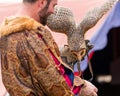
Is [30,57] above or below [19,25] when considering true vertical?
below

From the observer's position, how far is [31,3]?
216cm

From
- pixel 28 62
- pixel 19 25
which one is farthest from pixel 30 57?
pixel 19 25

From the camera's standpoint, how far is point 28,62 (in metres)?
2.11

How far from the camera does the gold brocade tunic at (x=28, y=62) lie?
2.12m

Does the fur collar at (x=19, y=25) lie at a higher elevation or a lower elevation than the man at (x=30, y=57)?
higher

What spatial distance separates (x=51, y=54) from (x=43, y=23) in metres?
0.17

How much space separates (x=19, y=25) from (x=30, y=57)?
0.16m

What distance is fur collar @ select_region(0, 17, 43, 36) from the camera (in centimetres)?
214

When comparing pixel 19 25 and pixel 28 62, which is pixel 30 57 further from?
pixel 19 25

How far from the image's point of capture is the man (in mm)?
2117

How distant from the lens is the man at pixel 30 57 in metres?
2.12

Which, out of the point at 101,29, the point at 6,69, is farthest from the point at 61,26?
the point at 101,29

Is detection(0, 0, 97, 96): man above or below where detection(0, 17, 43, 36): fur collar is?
below

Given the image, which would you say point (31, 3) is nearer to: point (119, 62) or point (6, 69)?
point (6, 69)
